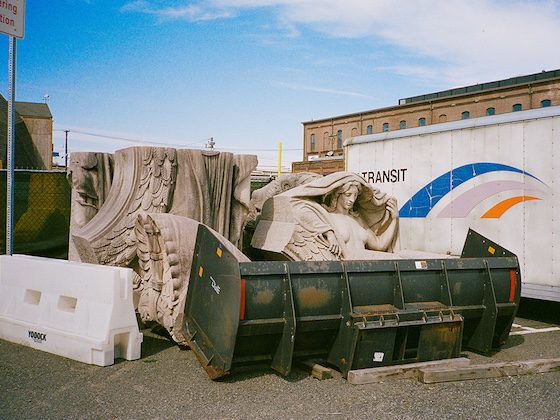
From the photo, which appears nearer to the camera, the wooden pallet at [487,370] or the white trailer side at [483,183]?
the wooden pallet at [487,370]

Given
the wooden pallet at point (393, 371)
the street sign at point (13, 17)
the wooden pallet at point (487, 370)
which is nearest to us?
the wooden pallet at point (393, 371)

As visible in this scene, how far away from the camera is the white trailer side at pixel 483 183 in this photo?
24.3 ft

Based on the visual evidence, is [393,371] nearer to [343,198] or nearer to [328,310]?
[328,310]

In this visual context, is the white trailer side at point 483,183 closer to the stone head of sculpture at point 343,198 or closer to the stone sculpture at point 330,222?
the stone sculpture at point 330,222

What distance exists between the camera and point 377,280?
507 cm

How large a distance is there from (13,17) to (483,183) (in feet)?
22.5

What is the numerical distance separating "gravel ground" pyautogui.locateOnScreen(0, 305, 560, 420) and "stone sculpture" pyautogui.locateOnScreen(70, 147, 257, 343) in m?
0.88

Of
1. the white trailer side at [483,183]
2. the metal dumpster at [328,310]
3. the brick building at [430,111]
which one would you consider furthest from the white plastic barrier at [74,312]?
the brick building at [430,111]

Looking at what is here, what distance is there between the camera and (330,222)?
7.29m

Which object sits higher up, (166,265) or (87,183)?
(87,183)

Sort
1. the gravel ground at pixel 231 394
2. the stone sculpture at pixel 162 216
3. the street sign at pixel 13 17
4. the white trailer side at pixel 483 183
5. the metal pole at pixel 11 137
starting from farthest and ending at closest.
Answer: the white trailer side at pixel 483 183 → the metal pole at pixel 11 137 → the street sign at pixel 13 17 → the stone sculpture at pixel 162 216 → the gravel ground at pixel 231 394

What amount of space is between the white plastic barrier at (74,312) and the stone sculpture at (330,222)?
2.38 meters

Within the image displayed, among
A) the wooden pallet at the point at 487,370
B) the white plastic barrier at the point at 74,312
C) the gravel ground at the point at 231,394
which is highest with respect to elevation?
the white plastic barrier at the point at 74,312

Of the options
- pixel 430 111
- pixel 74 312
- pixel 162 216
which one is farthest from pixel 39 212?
pixel 430 111
